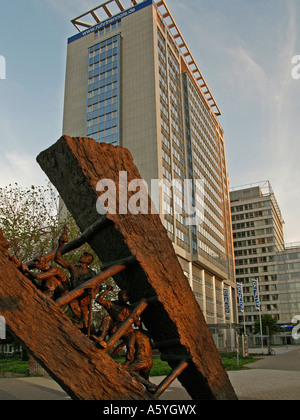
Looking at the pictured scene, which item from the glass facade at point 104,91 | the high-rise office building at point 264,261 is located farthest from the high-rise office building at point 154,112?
the high-rise office building at point 264,261

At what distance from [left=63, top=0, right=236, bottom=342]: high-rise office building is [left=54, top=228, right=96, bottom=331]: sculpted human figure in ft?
103

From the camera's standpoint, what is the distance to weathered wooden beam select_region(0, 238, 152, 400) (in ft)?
10.2

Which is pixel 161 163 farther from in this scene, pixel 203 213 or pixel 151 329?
pixel 151 329

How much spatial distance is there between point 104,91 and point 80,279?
144 ft

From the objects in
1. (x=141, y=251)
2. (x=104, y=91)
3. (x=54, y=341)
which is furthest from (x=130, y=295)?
(x=104, y=91)

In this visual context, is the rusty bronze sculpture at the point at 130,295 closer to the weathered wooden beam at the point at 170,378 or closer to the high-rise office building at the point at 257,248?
the weathered wooden beam at the point at 170,378

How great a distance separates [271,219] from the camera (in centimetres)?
7900

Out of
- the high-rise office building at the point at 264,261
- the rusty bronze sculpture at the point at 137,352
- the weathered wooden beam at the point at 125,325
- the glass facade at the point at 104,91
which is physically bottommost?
the rusty bronze sculpture at the point at 137,352

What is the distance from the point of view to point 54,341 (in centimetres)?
321

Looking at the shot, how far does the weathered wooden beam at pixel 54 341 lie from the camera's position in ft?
10.2

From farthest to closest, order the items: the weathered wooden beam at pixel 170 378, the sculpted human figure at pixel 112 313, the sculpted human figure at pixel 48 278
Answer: the sculpted human figure at pixel 112 313 → the weathered wooden beam at pixel 170 378 → the sculpted human figure at pixel 48 278

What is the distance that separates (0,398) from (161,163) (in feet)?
103

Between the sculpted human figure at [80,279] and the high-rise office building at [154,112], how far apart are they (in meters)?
31.4
